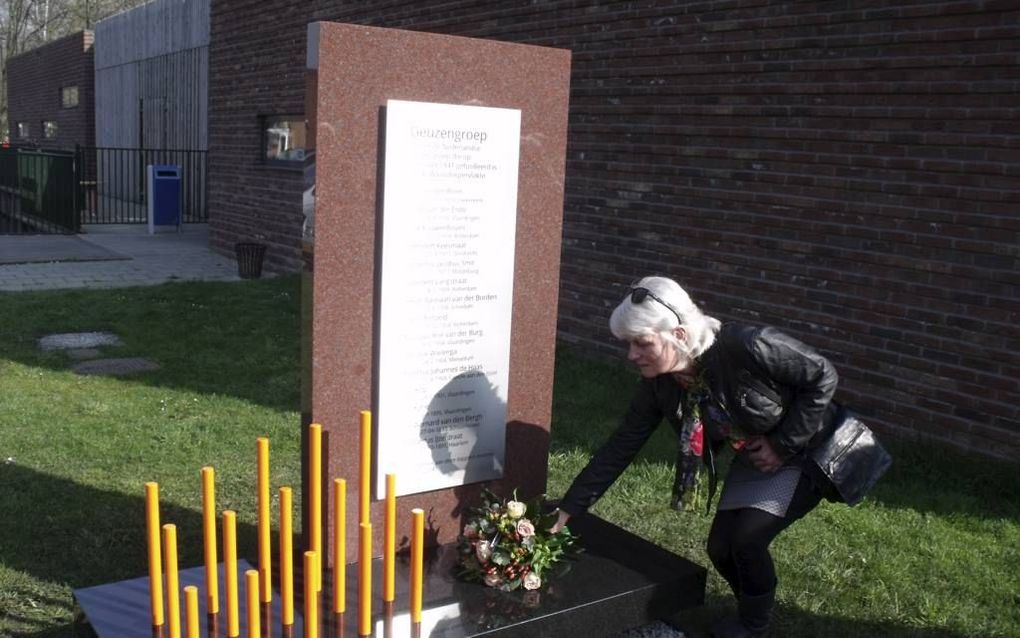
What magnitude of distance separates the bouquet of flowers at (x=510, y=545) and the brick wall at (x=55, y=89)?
25787 millimetres

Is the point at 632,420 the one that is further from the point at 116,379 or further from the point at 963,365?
the point at 116,379

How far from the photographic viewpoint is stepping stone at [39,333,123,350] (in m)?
8.48

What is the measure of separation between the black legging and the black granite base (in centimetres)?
33

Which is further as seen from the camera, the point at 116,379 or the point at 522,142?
the point at 116,379

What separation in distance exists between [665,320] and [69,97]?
95.7 ft

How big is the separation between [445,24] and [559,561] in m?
7.24

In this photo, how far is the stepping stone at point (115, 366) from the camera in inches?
301

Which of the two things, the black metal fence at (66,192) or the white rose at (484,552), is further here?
the black metal fence at (66,192)

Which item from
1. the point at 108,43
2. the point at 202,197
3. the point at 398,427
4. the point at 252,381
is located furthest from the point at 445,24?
the point at 108,43

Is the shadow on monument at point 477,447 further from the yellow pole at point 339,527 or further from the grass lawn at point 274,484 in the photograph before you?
the yellow pole at point 339,527

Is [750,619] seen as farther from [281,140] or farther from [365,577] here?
[281,140]

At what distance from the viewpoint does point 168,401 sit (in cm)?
688

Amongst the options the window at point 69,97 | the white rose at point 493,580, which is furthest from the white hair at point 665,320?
the window at point 69,97

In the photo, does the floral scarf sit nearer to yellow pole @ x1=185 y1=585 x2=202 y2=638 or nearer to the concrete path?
yellow pole @ x1=185 y1=585 x2=202 y2=638
